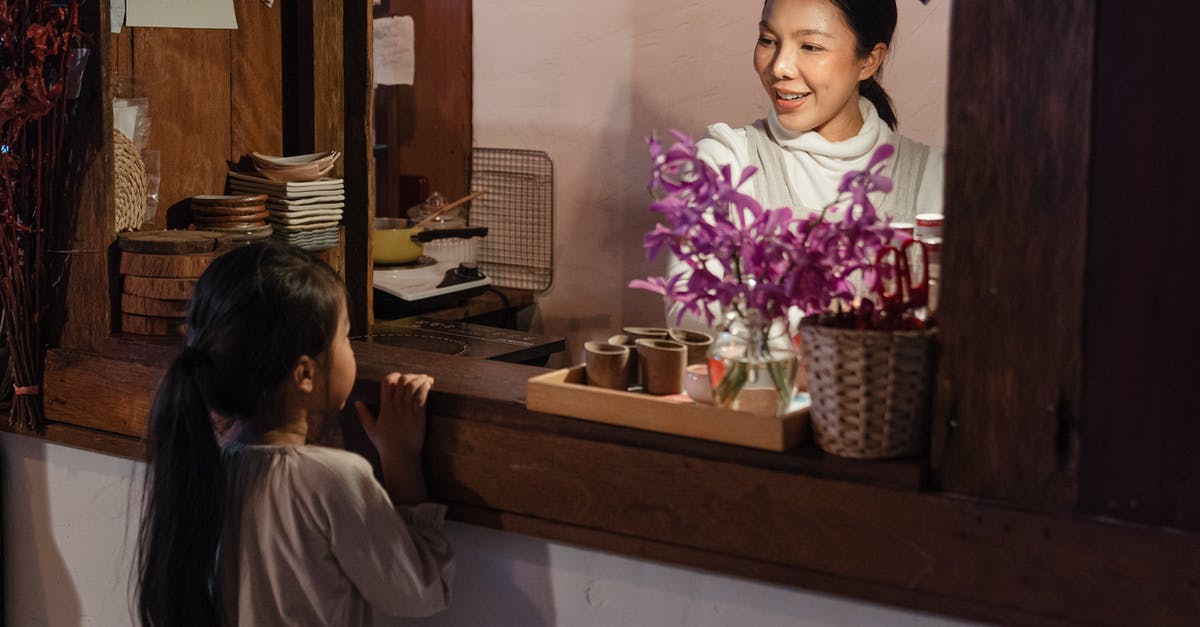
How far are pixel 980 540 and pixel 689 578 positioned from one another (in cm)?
47

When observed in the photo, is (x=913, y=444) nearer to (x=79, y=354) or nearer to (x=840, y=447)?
(x=840, y=447)

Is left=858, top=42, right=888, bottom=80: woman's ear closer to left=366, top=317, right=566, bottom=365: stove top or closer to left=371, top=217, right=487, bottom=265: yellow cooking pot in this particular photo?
left=366, top=317, right=566, bottom=365: stove top

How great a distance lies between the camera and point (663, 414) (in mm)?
2031

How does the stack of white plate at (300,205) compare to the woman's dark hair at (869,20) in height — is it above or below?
below

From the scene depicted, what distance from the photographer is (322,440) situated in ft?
7.80

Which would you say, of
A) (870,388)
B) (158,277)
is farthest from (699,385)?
(158,277)

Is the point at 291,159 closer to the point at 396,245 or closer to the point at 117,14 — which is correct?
the point at 117,14

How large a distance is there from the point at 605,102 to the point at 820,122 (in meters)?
1.22

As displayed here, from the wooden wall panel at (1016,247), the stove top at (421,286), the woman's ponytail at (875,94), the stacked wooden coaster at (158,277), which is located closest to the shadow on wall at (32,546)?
the stacked wooden coaster at (158,277)

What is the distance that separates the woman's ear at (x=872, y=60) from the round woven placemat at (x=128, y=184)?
5.89 ft

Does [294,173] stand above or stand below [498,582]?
above

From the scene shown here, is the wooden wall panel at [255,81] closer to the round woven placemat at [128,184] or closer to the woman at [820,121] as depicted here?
the round woven placemat at [128,184]

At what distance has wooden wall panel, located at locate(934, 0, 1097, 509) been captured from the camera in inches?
68.1

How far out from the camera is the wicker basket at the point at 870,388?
6.05 feet
